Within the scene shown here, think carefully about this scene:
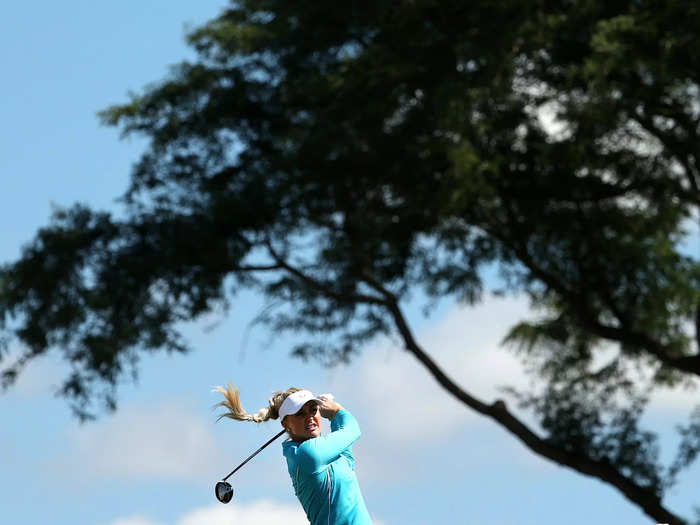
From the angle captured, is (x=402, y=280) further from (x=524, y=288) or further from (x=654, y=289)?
(x=654, y=289)

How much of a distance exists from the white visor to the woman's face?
0.04m

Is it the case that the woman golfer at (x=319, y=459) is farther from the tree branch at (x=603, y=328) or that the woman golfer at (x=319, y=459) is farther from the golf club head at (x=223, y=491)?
the tree branch at (x=603, y=328)

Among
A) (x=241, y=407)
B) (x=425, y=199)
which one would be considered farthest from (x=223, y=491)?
(x=425, y=199)

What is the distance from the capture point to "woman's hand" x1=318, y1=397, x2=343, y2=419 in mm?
5656

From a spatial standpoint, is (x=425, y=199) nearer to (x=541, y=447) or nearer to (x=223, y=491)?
(x=541, y=447)

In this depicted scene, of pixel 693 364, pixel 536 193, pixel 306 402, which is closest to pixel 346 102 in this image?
pixel 536 193

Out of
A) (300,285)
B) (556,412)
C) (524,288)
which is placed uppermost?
(300,285)

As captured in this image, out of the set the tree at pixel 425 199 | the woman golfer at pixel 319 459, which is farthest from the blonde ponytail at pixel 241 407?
the tree at pixel 425 199

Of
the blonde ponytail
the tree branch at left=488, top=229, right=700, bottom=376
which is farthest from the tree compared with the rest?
the blonde ponytail

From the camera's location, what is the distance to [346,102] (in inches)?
789

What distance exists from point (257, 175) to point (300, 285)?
A: 2.21 metres

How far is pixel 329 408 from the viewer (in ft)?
18.6

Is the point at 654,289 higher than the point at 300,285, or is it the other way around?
the point at 300,285

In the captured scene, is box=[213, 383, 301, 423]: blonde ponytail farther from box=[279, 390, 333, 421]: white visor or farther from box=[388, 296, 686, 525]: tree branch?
box=[388, 296, 686, 525]: tree branch
